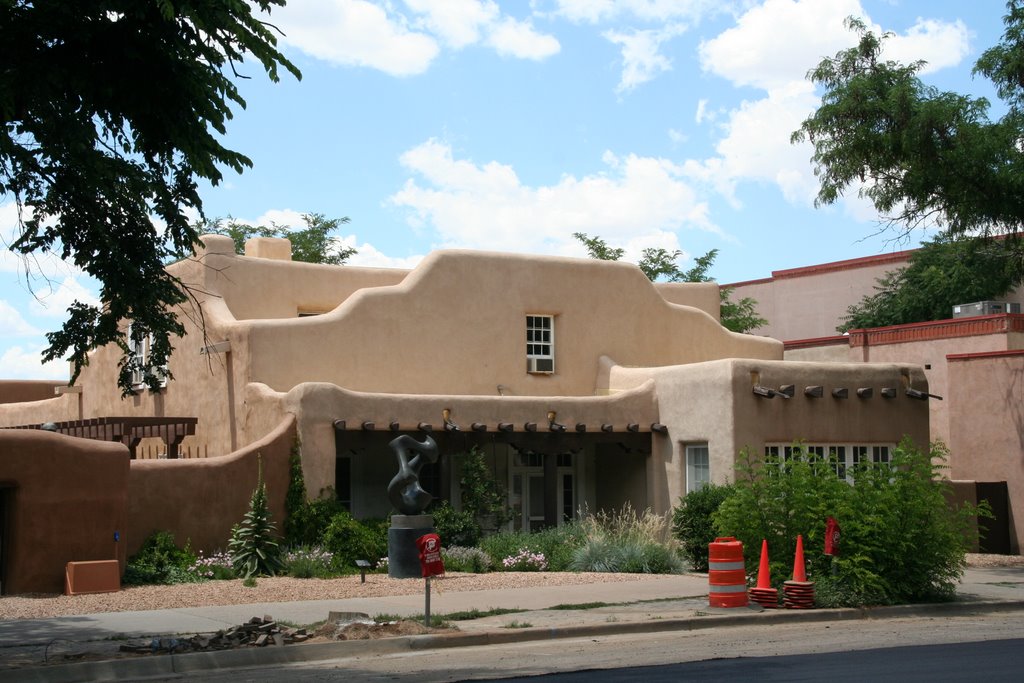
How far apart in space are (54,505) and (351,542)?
550cm

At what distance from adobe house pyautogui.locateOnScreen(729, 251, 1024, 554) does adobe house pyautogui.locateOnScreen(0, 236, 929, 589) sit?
6.05 ft

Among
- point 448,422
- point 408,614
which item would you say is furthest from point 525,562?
point 408,614

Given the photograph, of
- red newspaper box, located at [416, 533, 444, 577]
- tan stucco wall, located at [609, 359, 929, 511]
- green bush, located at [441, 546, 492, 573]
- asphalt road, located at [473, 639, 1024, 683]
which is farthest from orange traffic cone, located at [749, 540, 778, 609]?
tan stucco wall, located at [609, 359, 929, 511]

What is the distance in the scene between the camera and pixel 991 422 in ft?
93.4

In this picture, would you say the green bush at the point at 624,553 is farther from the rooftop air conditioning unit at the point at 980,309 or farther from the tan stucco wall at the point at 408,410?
the rooftop air conditioning unit at the point at 980,309

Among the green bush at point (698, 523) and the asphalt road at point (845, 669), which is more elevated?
the green bush at point (698, 523)

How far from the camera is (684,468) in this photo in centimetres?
2720

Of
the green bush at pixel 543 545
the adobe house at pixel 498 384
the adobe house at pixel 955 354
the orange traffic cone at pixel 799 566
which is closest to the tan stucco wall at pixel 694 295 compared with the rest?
the adobe house at pixel 498 384

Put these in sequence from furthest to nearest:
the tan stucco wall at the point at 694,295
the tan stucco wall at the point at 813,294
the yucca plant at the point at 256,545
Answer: the tan stucco wall at the point at 813,294 < the tan stucco wall at the point at 694,295 < the yucca plant at the point at 256,545

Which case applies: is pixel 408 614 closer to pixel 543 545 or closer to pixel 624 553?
pixel 624 553

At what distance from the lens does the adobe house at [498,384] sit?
25781mm

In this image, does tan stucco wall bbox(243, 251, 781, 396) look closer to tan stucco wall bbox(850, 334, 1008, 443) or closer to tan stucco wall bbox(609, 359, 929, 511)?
tan stucco wall bbox(609, 359, 929, 511)

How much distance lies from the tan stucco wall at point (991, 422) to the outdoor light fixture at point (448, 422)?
11.5 m

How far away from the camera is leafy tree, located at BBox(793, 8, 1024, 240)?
25.8 m
